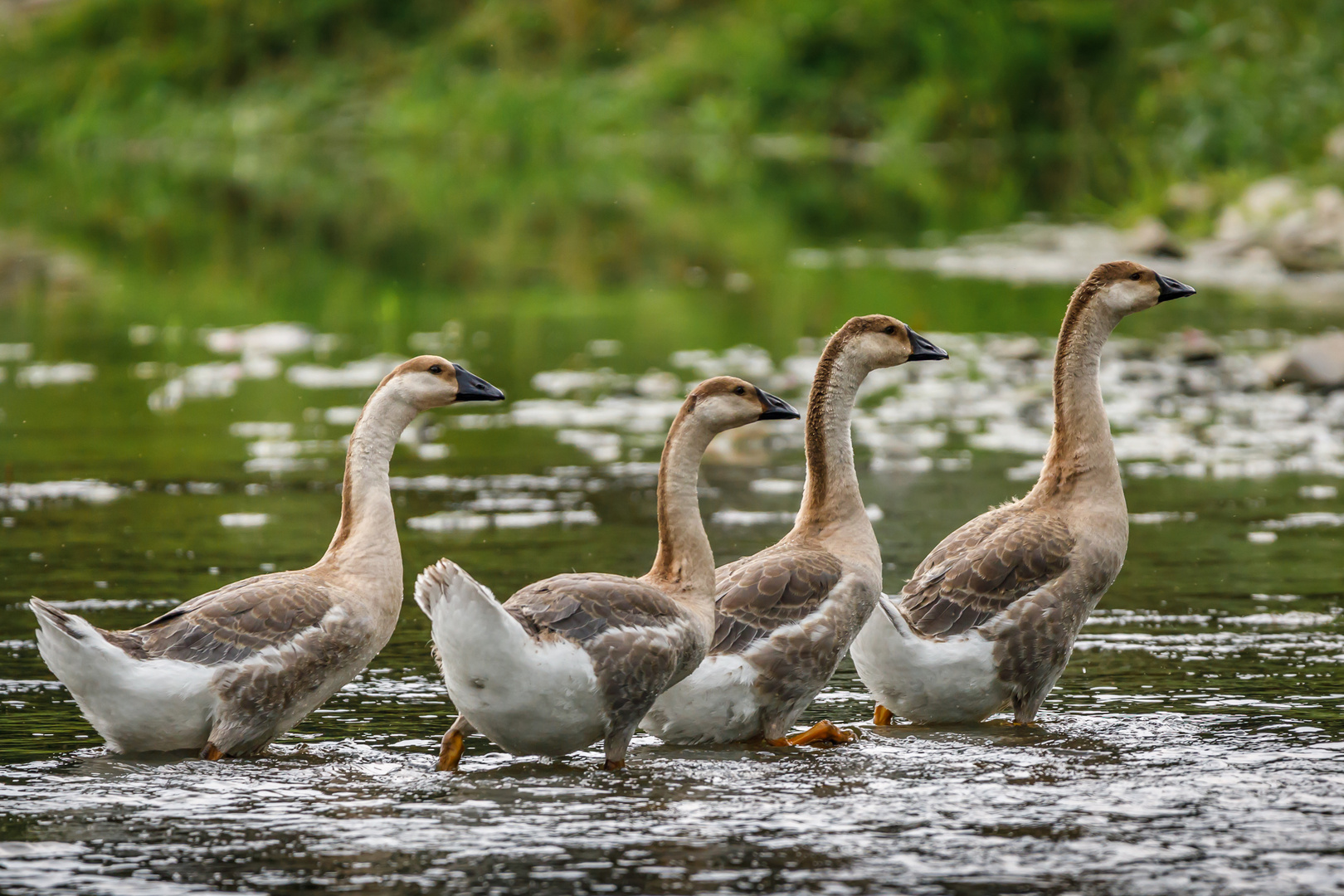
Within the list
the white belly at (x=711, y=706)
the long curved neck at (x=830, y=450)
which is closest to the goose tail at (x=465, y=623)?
the white belly at (x=711, y=706)

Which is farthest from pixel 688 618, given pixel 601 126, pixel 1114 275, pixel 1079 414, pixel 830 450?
pixel 601 126

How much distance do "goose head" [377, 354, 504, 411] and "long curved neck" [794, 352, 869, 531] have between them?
4.49 feet

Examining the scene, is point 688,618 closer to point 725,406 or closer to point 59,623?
point 725,406

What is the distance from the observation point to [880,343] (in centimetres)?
791

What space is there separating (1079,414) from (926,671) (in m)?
1.56

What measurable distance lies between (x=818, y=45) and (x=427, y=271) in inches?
1067

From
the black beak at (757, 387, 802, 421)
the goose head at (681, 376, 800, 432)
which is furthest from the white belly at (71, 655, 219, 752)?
the black beak at (757, 387, 802, 421)

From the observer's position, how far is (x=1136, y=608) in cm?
942

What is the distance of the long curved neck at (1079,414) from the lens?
26.6ft

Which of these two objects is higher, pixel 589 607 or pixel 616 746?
pixel 589 607

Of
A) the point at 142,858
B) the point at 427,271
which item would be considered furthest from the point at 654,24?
the point at 142,858

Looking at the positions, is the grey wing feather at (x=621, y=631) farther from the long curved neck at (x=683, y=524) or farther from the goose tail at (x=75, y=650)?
the goose tail at (x=75, y=650)

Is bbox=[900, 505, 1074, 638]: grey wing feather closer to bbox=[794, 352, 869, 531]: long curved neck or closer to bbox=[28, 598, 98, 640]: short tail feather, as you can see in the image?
bbox=[794, 352, 869, 531]: long curved neck

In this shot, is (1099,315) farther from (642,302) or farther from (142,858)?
(642,302)
